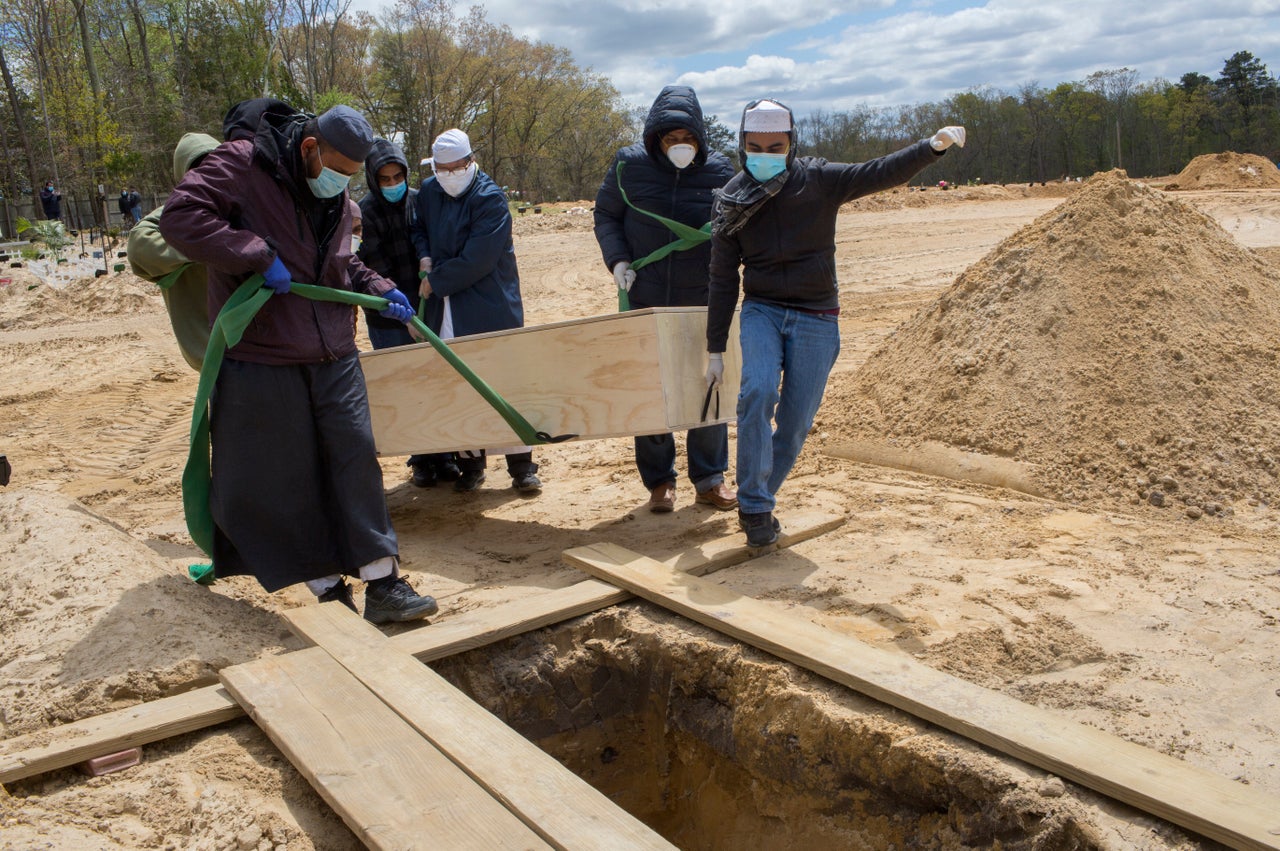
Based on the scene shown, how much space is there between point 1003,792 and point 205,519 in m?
2.63

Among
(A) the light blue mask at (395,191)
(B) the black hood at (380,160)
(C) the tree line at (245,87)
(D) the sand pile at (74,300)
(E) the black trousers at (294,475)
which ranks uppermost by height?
(C) the tree line at (245,87)

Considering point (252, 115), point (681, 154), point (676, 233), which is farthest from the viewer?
point (676, 233)

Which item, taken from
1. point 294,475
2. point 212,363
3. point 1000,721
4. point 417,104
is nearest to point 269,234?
point 212,363

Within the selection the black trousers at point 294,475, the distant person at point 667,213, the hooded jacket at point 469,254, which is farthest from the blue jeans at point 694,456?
the black trousers at point 294,475

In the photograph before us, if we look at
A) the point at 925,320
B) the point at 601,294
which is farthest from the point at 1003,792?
the point at 601,294

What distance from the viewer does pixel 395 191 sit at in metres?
5.20

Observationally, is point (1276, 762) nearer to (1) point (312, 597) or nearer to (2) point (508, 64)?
(1) point (312, 597)

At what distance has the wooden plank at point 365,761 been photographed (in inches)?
87.7

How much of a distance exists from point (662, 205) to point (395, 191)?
1473 millimetres

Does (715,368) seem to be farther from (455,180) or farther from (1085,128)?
(1085,128)

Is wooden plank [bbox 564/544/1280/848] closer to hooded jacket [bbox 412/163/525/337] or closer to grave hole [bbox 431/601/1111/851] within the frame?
A: grave hole [bbox 431/601/1111/851]

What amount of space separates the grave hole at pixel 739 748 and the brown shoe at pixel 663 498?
1282mm

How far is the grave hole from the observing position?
2.54m

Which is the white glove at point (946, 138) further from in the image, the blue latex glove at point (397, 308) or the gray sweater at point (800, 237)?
the blue latex glove at point (397, 308)
